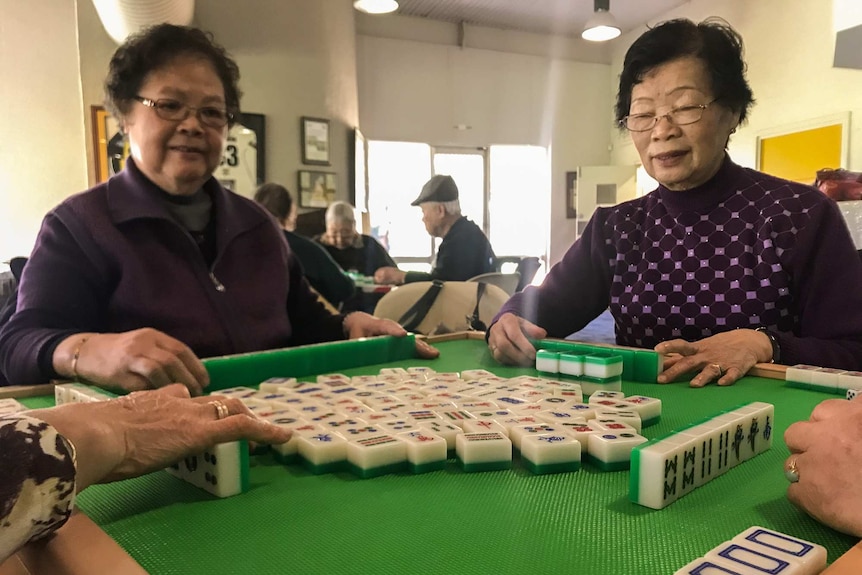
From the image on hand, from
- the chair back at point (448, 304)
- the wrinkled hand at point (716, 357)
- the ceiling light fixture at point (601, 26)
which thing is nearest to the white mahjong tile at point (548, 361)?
the wrinkled hand at point (716, 357)

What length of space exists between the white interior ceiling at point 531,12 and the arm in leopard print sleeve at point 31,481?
23.5ft

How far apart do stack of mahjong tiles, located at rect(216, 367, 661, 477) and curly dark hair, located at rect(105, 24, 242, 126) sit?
0.92m

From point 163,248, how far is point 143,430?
0.92 metres

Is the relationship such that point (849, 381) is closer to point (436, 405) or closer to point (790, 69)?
point (436, 405)

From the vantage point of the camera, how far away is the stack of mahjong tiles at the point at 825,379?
1.18 metres

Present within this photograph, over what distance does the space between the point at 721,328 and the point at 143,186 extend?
153 cm

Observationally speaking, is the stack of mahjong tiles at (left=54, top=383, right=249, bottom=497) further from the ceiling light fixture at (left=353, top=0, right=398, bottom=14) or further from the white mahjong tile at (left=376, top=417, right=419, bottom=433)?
the ceiling light fixture at (left=353, top=0, right=398, bottom=14)

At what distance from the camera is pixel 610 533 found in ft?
2.18

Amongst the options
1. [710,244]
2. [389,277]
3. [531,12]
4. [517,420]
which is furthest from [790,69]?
[517,420]

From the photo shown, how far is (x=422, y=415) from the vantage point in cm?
103

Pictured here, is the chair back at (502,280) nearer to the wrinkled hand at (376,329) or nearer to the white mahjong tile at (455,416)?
the wrinkled hand at (376,329)

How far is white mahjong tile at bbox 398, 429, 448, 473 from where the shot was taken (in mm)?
859

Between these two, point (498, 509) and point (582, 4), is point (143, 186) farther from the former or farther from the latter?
point (582, 4)

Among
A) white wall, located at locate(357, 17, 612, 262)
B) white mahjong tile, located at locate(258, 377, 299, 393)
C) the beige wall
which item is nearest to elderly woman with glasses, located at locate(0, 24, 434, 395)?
white mahjong tile, located at locate(258, 377, 299, 393)
